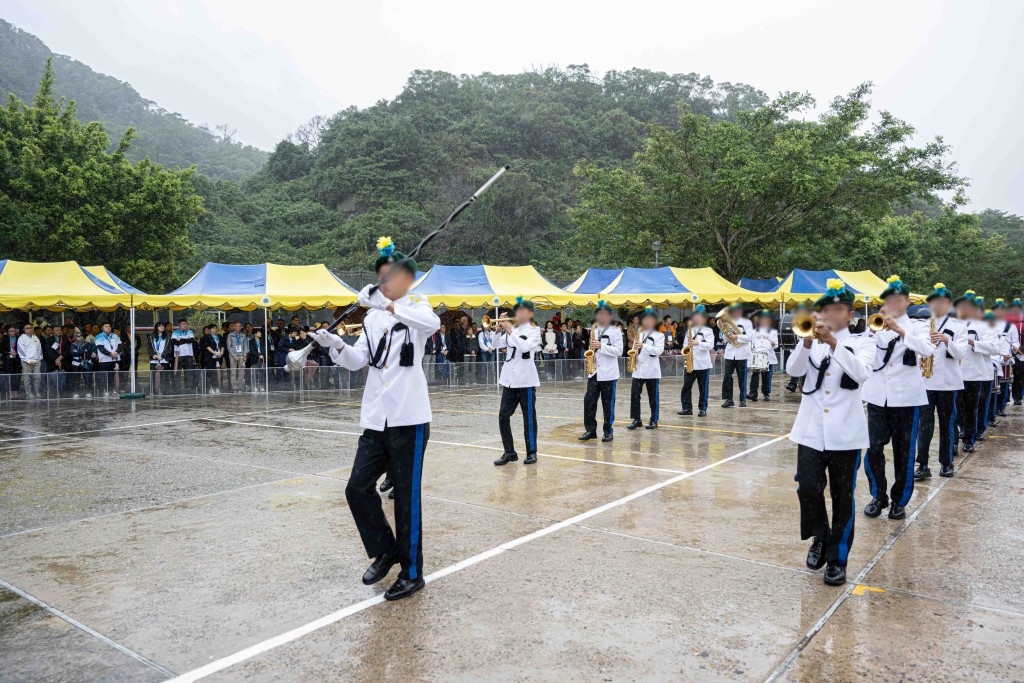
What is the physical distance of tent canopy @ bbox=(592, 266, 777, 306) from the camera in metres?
20.2

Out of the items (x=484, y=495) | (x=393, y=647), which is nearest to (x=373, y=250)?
(x=484, y=495)

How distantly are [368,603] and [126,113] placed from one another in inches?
3764

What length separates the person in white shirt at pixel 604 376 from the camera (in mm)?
9758

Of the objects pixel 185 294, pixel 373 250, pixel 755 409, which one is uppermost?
pixel 373 250

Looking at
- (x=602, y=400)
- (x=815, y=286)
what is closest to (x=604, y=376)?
(x=602, y=400)

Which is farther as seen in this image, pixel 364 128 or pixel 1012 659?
pixel 364 128

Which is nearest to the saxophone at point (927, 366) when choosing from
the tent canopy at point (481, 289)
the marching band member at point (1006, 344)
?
the marching band member at point (1006, 344)

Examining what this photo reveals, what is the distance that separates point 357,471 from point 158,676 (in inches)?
57.8

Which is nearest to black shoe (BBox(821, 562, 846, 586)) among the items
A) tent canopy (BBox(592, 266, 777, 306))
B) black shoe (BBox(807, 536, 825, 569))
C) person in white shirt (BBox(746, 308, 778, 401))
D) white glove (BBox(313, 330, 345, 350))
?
black shoe (BBox(807, 536, 825, 569))

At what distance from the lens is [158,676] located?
10.7 ft

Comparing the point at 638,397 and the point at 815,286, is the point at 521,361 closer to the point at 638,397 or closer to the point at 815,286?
the point at 638,397

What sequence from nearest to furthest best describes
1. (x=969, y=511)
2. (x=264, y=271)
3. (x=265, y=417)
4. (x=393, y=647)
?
(x=393, y=647), (x=969, y=511), (x=265, y=417), (x=264, y=271)

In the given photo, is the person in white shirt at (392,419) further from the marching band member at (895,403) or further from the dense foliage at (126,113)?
the dense foliage at (126,113)

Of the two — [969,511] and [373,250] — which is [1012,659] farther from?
[373,250]
